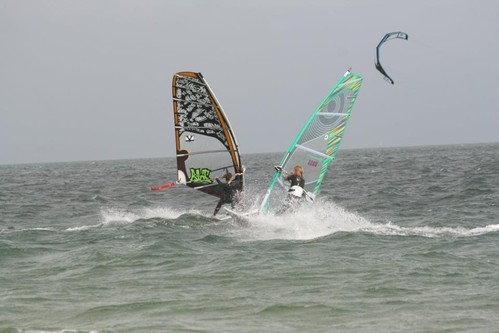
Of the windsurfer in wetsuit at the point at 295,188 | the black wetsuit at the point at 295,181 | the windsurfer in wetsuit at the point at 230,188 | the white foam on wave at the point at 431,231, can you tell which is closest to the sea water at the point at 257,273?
the white foam on wave at the point at 431,231

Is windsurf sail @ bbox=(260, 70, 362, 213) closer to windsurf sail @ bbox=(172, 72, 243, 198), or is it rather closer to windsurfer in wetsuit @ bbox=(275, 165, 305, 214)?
windsurfer in wetsuit @ bbox=(275, 165, 305, 214)

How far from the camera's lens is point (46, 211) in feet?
65.7

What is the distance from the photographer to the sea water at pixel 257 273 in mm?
7129

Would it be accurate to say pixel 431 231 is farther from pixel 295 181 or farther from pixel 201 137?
pixel 201 137

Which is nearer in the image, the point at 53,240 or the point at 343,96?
the point at 53,240

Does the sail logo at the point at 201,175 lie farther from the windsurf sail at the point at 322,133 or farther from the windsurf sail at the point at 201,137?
the windsurf sail at the point at 322,133

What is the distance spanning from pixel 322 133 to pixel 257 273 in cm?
616

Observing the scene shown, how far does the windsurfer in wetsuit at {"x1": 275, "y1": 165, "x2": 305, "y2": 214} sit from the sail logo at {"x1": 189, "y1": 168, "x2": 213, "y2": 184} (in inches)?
75.4

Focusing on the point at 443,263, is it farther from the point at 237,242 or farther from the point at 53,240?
the point at 53,240

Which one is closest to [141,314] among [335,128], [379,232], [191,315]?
[191,315]

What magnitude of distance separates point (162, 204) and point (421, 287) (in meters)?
14.4

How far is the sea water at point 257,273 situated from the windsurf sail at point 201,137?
812 mm

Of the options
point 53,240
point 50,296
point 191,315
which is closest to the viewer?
point 191,315

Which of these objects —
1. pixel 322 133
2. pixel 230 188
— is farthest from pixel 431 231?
pixel 230 188
